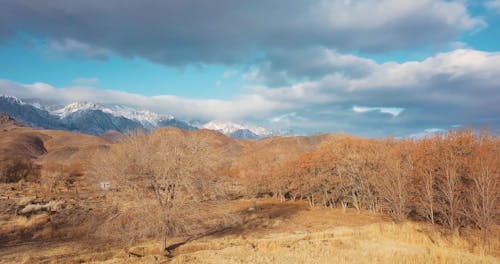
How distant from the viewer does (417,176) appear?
26469mm

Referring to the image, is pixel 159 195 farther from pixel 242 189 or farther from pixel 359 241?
pixel 242 189

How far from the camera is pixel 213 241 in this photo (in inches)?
880

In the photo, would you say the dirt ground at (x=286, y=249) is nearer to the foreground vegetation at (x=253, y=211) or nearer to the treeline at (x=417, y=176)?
the foreground vegetation at (x=253, y=211)

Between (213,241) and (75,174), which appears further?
(75,174)

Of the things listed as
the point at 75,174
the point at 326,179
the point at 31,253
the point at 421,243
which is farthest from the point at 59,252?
the point at 75,174

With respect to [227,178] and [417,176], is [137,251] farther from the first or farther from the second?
[417,176]

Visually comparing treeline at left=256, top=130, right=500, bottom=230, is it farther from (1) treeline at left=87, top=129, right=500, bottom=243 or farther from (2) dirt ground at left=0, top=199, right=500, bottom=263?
(2) dirt ground at left=0, top=199, right=500, bottom=263

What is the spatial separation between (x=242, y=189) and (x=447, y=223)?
104ft

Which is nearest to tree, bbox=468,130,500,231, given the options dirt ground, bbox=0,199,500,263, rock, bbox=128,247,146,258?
dirt ground, bbox=0,199,500,263

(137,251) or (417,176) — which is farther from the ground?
(417,176)

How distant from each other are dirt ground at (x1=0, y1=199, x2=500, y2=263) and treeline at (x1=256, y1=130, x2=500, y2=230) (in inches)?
90.2

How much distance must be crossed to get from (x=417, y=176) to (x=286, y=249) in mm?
14004

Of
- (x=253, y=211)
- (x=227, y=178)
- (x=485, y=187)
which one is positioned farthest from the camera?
(x=253, y=211)

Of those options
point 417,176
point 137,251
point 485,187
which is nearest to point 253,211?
point 417,176
